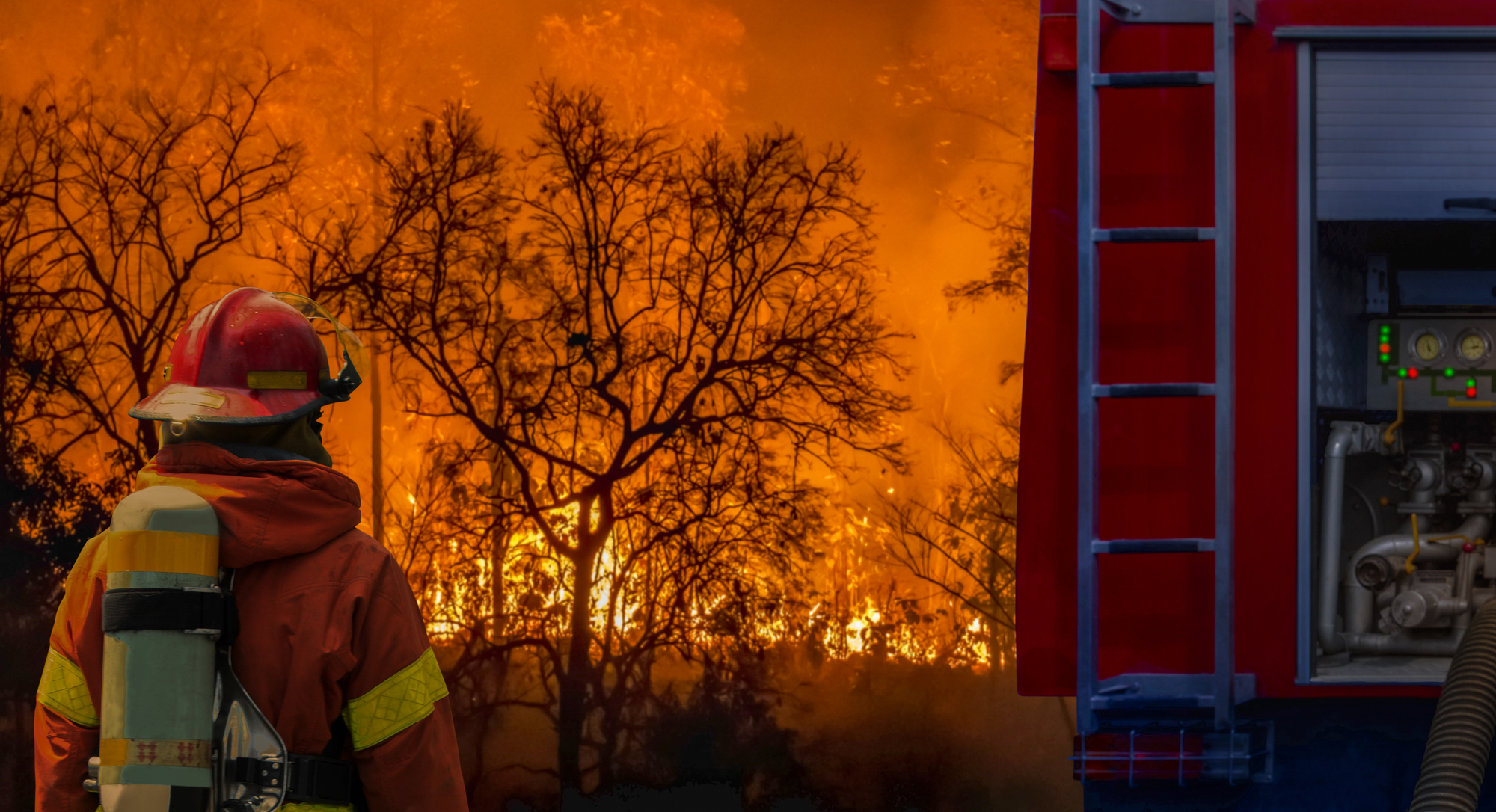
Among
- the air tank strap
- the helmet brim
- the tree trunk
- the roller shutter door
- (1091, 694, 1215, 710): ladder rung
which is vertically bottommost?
the tree trunk

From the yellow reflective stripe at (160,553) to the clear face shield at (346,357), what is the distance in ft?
0.98

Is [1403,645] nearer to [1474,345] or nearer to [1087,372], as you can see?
[1474,345]

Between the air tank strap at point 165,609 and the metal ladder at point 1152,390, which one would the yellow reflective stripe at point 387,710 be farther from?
the metal ladder at point 1152,390

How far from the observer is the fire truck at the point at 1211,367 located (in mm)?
2666

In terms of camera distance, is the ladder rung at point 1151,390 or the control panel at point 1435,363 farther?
the control panel at point 1435,363

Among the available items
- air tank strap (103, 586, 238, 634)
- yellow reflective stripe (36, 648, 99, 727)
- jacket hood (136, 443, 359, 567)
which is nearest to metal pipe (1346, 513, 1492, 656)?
jacket hood (136, 443, 359, 567)

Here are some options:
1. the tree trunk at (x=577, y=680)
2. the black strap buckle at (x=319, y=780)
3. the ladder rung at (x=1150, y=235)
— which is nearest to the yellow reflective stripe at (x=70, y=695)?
the black strap buckle at (x=319, y=780)

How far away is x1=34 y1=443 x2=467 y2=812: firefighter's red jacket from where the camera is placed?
1.54 meters

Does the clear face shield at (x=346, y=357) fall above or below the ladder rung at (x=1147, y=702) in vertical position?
above

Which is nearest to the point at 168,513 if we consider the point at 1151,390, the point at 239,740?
the point at 239,740

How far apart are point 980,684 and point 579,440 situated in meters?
2.09

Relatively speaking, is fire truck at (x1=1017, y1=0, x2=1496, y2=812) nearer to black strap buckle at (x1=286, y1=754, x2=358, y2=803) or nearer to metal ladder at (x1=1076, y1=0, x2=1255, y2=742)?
metal ladder at (x1=1076, y1=0, x2=1255, y2=742)

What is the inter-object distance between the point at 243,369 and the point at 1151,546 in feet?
6.62

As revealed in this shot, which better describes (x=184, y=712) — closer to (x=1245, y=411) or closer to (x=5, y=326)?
(x=1245, y=411)
